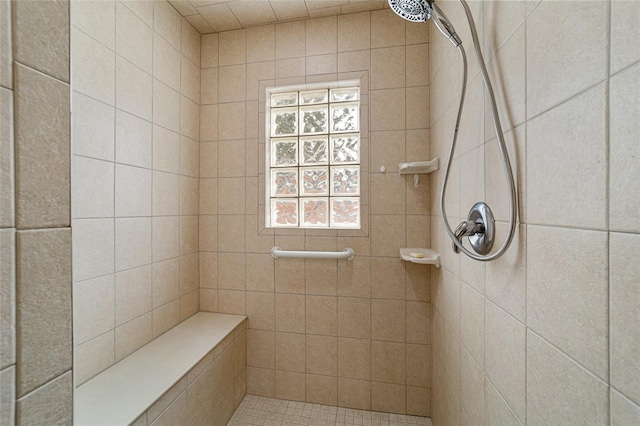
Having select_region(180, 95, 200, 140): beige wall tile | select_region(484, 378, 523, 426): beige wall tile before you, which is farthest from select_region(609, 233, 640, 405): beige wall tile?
select_region(180, 95, 200, 140): beige wall tile

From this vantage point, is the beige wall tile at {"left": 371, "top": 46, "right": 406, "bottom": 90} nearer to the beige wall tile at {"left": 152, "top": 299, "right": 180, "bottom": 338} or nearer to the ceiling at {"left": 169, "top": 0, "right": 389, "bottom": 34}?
the ceiling at {"left": 169, "top": 0, "right": 389, "bottom": 34}

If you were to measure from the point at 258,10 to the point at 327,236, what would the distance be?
4.91 feet

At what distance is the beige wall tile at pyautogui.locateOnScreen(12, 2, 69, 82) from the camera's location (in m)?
0.35

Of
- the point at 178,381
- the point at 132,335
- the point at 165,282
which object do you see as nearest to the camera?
the point at 178,381

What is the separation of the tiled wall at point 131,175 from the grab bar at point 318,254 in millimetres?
623

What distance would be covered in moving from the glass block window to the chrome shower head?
821 millimetres

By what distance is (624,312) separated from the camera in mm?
419

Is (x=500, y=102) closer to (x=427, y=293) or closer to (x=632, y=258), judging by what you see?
(x=632, y=258)

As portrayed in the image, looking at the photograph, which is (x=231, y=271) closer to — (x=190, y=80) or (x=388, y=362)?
(x=388, y=362)

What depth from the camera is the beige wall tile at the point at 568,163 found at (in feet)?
1.53

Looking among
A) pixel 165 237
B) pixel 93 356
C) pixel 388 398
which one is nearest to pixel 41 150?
pixel 93 356

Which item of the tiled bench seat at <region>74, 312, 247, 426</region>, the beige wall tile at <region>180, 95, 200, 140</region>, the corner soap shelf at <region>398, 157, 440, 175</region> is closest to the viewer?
the tiled bench seat at <region>74, 312, 247, 426</region>

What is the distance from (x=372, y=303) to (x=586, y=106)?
141 cm

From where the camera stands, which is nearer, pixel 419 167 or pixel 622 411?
pixel 622 411
